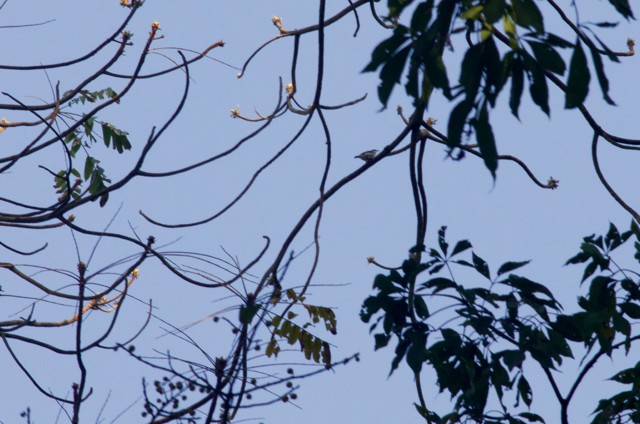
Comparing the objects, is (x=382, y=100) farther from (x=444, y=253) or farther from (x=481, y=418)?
(x=481, y=418)

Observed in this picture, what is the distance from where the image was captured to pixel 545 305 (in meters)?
3.61

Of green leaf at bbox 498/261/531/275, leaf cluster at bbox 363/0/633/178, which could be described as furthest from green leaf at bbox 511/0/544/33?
green leaf at bbox 498/261/531/275

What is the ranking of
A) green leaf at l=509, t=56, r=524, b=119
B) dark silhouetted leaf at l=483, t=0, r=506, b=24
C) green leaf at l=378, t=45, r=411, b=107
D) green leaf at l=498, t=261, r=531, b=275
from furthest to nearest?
green leaf at l=498, t=261, r=531, b=275
green leaf at l=378, t=45, r=411, b=107
green leaf at l=509, t=56, r=524, b=119
dark silhouetted leaf at l=483, t=0, r=506, b=24

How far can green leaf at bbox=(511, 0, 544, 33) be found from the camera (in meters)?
2.41

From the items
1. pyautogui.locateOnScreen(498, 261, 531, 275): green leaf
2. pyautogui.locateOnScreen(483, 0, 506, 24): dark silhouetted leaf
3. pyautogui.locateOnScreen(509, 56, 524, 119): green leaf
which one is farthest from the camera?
pyautogui.locateOnScreen(498, 261, 531, 275): green leaf

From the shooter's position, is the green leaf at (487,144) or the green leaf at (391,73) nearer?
the green leaf at (487,144)

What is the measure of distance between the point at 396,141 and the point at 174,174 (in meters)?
0.95

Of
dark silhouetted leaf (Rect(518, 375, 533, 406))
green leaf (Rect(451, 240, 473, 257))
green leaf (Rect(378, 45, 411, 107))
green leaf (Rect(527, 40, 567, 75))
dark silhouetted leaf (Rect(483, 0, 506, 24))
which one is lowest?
dark silhouetted leaf (Rect(518, 375, 533, 406))

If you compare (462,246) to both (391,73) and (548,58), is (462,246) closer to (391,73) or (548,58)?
(391,73)

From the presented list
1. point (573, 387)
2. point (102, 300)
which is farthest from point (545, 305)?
point (102, 300)

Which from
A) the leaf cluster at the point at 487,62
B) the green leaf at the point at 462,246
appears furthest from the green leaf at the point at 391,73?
the green leaf at the point at 462,246

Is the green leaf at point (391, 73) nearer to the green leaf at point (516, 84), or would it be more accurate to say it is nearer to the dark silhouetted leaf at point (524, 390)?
the green leaf at point (516, 84)

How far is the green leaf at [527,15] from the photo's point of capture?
7.92 feet

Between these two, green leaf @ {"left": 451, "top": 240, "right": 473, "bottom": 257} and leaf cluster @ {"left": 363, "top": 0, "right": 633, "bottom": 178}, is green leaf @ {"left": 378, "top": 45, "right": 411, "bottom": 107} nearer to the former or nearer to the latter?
leaf cluster @ {"left": 363, "top": 0, "right": 633, "bottom": 178}
